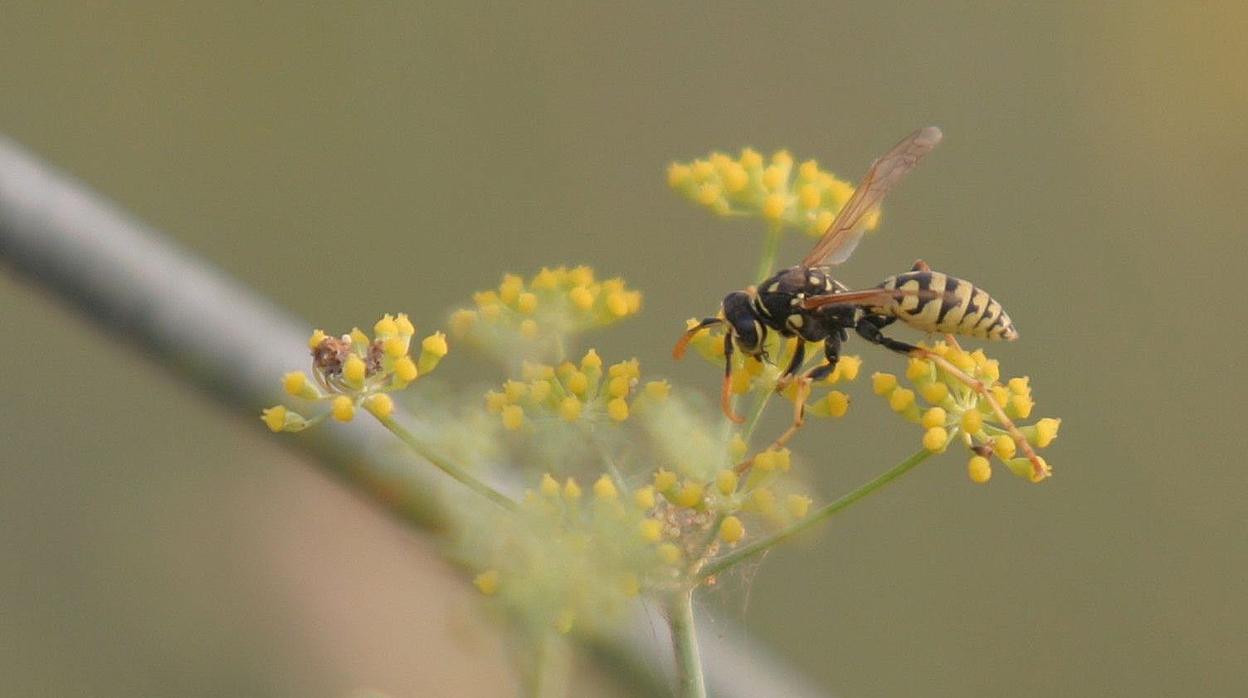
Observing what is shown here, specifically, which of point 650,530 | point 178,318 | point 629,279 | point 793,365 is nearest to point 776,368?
point 793,365

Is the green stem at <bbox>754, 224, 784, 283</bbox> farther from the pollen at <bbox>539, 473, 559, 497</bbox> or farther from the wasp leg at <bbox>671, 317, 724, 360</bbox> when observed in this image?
the pollen at <bbox>539, 473, 559, 497</bbox>

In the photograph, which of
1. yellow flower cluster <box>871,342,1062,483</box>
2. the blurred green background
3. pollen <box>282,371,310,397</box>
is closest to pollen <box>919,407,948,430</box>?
yellow flower cluster <box>871,342,1062,483</box>

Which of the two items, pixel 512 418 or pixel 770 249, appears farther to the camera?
pixel 770 249

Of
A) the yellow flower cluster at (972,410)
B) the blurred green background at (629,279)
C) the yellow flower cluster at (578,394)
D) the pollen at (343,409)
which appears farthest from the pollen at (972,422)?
the blurred green background at (629,279)

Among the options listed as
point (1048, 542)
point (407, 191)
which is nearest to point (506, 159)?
point (407, 191)

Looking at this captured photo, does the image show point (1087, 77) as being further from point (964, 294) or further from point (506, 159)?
point (964, 294)

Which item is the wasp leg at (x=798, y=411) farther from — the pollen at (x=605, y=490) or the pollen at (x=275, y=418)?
the pollen at (x=275, y=418)

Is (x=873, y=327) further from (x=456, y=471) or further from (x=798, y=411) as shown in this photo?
(x=456, y=471)

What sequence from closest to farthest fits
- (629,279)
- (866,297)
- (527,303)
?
(527,303)
(866,297)
(629,279)
